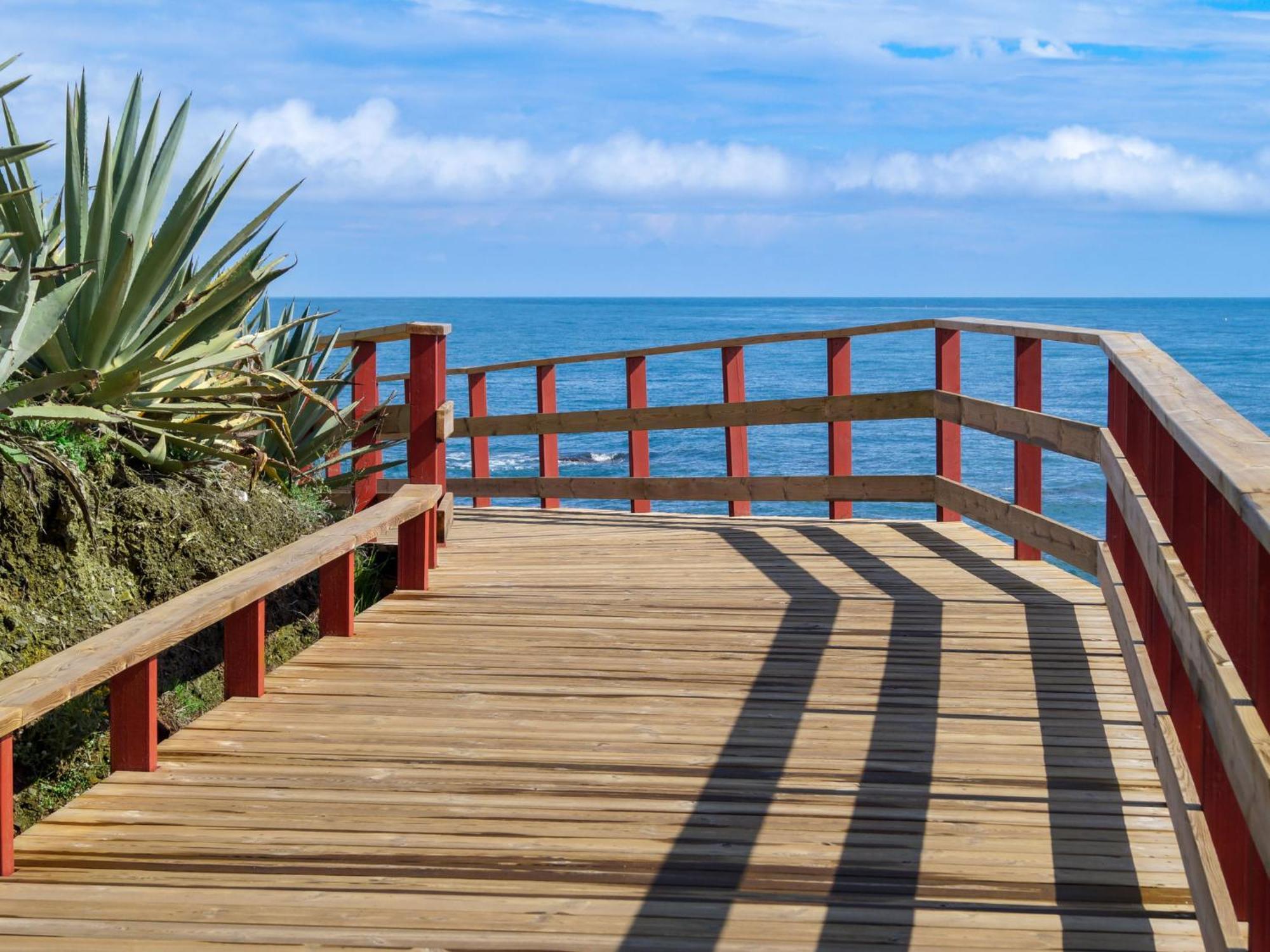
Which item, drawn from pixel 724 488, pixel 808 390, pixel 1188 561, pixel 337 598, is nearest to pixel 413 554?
pixel 337 598

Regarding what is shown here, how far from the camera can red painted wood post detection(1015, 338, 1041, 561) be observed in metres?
5.92

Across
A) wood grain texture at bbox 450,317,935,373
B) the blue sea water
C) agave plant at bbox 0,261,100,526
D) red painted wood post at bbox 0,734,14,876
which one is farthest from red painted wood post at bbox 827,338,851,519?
the blue sea water

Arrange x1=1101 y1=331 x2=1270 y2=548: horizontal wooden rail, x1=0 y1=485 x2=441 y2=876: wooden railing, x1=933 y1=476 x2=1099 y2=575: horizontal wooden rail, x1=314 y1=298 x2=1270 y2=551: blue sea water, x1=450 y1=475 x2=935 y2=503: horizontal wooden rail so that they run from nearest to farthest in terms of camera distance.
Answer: x1=1101 y1=331 x2=1270 y2=548: horizontal wooden rail
x1=0 y1=485 x2=441 y2=876: wooden railing
x1=933 y1=476 x2=1099 y2=575: horizontal wooden rail
x1=450 y1=475 x2=935 y2=503: horizontal wooden rail
x1=314 y1=298 x2=1270 y2=551: blue sea water

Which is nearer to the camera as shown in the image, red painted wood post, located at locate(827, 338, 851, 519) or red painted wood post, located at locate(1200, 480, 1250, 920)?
red painted wood post, located at locate(1200, 480, 1250, 920)

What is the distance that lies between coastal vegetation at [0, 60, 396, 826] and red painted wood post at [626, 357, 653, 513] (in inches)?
167

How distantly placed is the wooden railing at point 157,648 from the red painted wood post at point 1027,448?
2.73 meters

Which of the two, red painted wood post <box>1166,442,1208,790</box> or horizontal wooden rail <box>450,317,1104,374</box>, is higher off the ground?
horizontal wooden rail <box>450,317,1104,374</box>

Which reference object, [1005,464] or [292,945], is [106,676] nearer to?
[292,945]

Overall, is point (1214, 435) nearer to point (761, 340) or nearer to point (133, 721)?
point (133, 721)

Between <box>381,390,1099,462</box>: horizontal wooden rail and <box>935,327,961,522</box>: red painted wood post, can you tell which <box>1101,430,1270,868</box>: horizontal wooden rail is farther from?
<box>935,327,961,522</box>: red painted wood post

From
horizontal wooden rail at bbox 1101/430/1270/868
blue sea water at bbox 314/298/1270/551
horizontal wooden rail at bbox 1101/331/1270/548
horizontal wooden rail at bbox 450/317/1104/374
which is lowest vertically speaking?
blue sea water at bbox 314/298/1270/551

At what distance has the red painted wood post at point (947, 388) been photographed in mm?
7027

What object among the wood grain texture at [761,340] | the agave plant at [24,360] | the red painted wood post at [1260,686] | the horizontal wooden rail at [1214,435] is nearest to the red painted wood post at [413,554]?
the agave plant at [24,360]

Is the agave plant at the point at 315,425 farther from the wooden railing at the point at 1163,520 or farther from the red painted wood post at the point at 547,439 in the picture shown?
the red painted wood post at the point at 547,439
